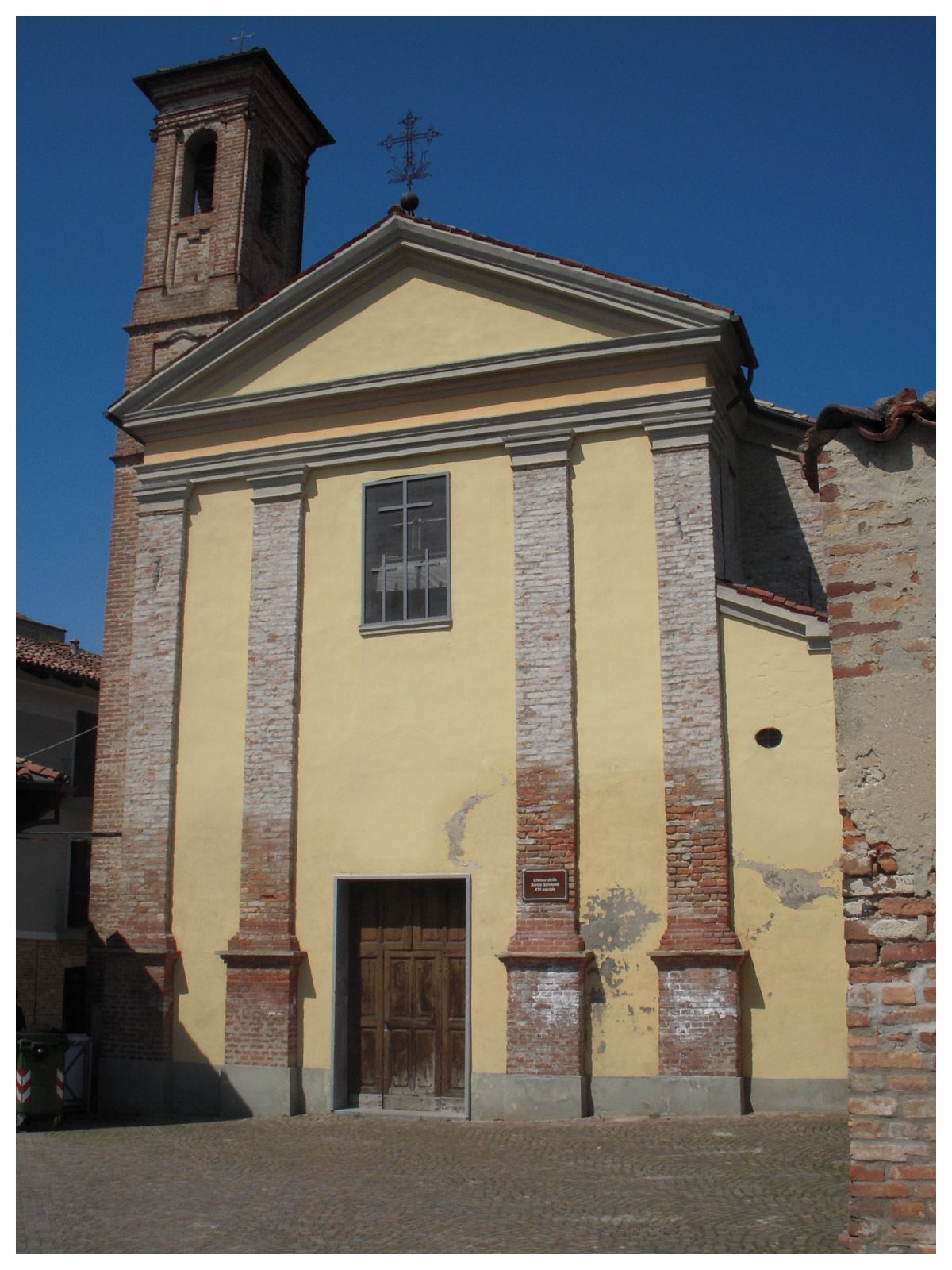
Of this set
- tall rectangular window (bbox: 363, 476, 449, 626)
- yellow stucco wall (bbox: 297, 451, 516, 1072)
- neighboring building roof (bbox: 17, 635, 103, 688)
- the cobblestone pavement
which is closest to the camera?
the cobblestone pavement

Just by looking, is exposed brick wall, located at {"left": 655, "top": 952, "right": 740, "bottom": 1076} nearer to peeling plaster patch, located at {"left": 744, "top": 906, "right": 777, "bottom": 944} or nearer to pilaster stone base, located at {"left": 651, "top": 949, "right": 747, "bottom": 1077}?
pilaster stone base, located at {"left": 651, "top": 949, "right": 747, "bottom": 1077}

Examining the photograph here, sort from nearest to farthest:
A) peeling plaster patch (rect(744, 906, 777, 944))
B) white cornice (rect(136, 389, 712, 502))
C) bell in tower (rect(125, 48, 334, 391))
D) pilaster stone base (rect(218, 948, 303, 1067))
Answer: peeling plaster patch (rect(744, 906, 777, 944))
pilaster stone base (rect(218, 948, 303, 1067))
white cornice (rect(136, 389, 712, 502))
bell in tower (rect(125, 48, 334, 391))

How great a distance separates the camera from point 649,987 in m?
11.7

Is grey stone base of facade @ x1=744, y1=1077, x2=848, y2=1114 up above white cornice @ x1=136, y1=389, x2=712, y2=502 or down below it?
below

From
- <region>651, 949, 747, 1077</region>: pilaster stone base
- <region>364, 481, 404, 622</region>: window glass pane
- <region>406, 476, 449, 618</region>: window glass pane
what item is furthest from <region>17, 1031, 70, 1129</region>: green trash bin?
<region>651, 949, 747, 1077</region>: pilaster stone base

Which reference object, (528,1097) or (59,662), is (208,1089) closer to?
(528,1097)

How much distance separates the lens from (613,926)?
1201cm

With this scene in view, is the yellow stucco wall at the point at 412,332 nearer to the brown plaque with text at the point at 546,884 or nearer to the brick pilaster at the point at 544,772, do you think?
the brick pilaster at the point at 544,772

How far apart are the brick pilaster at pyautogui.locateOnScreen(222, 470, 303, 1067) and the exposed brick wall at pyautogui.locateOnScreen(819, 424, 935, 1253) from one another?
8410 mm

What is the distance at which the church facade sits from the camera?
38.4 feet

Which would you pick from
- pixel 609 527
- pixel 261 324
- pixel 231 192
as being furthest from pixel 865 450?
pixel 231 192

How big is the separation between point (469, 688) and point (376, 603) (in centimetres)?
156

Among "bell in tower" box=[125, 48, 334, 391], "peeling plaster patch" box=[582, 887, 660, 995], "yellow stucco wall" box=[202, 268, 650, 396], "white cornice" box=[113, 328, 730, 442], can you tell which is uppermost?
"bell in tower" box=[125, 48, 334, 391]

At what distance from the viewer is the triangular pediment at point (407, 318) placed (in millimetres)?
13453
